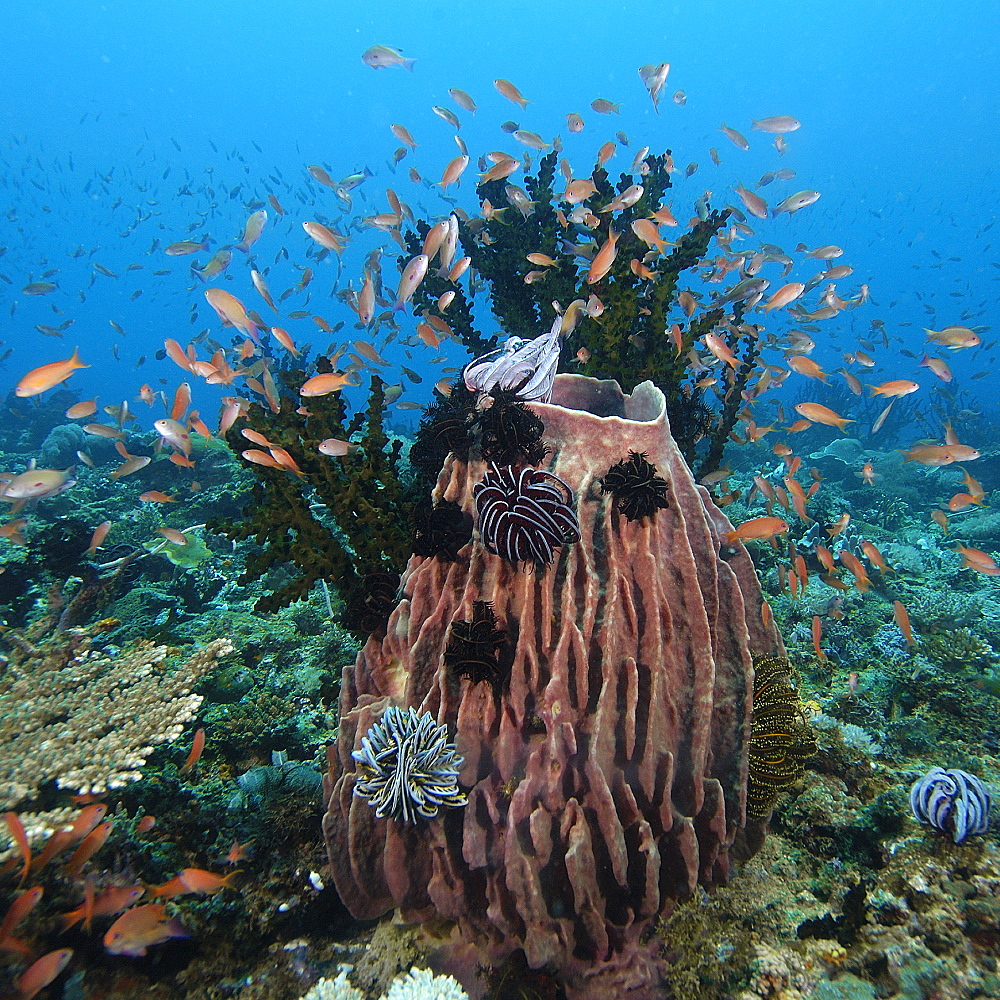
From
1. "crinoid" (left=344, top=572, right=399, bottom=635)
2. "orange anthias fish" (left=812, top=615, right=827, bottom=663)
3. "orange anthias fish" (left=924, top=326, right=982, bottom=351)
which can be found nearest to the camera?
"crinoid" (left=344, top=572, right=399, bottom=635)

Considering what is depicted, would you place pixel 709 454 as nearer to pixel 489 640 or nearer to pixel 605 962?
pixel 489 640

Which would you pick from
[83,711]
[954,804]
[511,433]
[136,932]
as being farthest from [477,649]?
[83,711]

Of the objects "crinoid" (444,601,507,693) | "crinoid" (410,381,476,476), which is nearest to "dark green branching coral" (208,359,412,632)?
"crinoid" (410,381,476,476)

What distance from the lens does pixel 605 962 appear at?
3037mm

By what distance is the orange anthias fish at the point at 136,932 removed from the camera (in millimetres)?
2693

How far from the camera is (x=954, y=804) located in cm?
300

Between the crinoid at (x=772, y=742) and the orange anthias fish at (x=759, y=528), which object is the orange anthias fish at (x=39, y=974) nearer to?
the crinoid at (x=772, y=742)

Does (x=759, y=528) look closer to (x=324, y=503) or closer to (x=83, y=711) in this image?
(x=324, y=503)

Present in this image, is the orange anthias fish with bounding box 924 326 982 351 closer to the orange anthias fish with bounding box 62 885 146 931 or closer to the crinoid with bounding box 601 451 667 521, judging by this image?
the crinoid with bounding box 601 451 667 521

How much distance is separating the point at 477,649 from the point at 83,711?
353 centimetres

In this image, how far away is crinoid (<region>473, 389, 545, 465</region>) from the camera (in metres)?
3.54

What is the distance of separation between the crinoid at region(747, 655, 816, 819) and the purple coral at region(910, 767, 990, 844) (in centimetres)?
66

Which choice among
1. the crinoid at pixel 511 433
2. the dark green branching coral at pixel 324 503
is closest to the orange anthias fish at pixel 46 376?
the dark green branching coral at pixel 324 503

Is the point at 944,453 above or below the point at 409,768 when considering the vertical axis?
above
